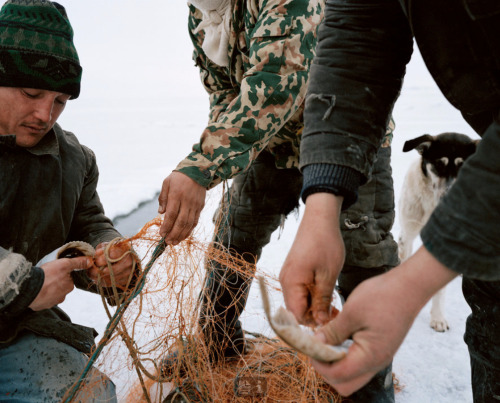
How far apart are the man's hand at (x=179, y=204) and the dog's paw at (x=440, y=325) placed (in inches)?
95.8

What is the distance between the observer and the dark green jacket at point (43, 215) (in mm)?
1759

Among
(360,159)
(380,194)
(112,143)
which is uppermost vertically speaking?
(360,159)

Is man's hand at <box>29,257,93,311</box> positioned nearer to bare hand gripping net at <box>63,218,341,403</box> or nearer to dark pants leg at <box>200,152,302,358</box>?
bare hand gripping net at <box>63,218,341,403</box>

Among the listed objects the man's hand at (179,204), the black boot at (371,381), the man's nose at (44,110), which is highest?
the man's nose at (44,110)

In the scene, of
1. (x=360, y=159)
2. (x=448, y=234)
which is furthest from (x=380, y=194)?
(x=448, y=234)

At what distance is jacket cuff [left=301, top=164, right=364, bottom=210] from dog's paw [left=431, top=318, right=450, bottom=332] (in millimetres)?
2489

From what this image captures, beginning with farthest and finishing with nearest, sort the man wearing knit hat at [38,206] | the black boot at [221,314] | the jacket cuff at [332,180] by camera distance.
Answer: the black boot at [221,314] < the man wearing knit hat at [38,206] < the jacket cuff at [332,180]

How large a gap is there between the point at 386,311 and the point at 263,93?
119 centimetres

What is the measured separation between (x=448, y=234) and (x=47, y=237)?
193 cm

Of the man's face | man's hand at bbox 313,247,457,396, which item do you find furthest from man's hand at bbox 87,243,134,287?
man's hand at bbox 313,247,457,396

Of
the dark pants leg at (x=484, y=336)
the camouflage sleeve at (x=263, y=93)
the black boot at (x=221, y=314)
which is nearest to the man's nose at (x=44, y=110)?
the camouflage sleeve at (x=263, y=93)

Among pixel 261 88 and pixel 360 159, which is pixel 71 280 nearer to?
pixel 261 88

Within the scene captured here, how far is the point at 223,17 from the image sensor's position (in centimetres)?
208

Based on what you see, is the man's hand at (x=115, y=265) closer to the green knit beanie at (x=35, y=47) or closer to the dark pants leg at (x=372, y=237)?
the green knit beanie at (x=35, y=47)
